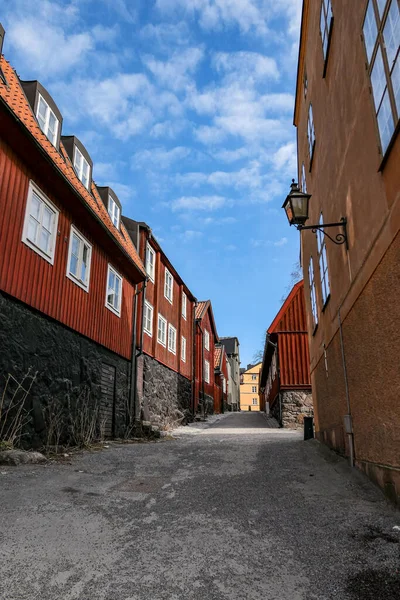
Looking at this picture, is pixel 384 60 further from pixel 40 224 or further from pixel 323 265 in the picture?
pixel 40 224

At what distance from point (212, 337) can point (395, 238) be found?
2913cm

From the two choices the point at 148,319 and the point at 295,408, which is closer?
the point at 148,319

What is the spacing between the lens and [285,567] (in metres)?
2.93

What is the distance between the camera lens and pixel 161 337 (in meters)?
17.6

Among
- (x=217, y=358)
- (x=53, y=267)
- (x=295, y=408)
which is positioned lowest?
(x=295, y=408)

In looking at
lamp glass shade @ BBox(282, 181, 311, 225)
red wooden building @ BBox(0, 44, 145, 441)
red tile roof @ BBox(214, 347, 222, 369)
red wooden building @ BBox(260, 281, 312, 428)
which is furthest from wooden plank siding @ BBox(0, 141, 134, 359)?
red tile roof @ BBox(214, 347, 222, 369)

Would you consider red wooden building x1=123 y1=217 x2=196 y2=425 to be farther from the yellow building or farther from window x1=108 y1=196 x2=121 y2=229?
the yellow building

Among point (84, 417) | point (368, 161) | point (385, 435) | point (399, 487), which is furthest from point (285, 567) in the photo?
point (84, 417)

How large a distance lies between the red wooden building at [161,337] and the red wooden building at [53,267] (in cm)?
206

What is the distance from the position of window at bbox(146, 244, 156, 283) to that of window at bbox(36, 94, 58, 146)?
656 centimetres

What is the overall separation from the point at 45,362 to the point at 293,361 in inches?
453

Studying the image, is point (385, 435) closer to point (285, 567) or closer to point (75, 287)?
point (285, 567)

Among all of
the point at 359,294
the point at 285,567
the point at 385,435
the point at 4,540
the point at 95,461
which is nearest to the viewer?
the point at 285,567

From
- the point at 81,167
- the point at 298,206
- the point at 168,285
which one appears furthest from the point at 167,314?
the point at 298,206
